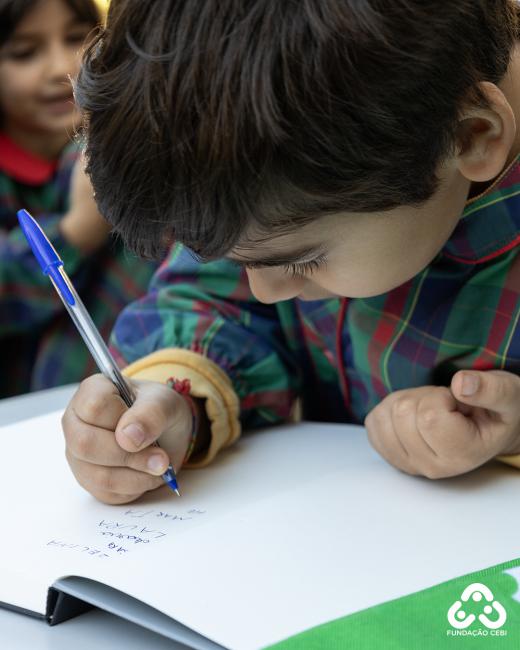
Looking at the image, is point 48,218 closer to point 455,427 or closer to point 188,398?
point 188,398

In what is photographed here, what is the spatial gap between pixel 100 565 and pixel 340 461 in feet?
0.69

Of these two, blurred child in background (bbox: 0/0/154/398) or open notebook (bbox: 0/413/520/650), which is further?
blurred child in background (bbox: 0/0/154/398)

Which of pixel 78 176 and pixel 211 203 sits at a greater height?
pixel 211 203

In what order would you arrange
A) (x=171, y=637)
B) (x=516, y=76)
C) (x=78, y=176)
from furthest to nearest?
1. (x=78, y=176)
2. (x=516, y=76)
3. (x=171, y=637)

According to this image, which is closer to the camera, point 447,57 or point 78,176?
point 447,57

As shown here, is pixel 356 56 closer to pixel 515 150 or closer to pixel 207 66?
pixel 207 66

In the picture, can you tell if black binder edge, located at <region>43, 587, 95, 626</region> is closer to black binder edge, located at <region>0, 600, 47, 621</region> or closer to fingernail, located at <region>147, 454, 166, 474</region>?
black binder edge, located at <region>0, 600, 47, 621</region>

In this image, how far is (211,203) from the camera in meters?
0.47

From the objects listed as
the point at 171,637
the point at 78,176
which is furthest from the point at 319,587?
the point at 78,176

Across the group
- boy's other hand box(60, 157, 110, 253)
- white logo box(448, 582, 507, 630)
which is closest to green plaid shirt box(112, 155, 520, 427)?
white logo box(448, 582, 507, 630)

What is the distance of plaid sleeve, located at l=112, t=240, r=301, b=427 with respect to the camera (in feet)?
2.48

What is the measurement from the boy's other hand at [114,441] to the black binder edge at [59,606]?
0.11 meters

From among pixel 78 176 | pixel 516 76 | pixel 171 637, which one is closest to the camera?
pixel 171 637

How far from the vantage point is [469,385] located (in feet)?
1.80
